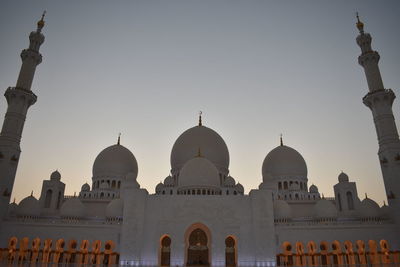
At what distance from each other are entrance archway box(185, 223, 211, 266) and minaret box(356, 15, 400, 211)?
47.0 ft

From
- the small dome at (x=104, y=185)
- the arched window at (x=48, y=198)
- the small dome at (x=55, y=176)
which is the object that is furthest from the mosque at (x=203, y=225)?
the small dome at (x=104, y=185)

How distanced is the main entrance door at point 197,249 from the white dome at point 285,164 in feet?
39.0

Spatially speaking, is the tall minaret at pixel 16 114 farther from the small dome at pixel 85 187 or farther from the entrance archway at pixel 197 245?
the entrance archway at pixel 197 245

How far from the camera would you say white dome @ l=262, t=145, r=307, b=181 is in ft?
108

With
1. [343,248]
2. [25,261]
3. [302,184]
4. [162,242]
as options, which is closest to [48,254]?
[25,261]

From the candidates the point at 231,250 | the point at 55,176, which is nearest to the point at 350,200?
the point at 231,250

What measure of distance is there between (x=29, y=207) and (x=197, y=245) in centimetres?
1405

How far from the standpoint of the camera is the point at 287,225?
23641mm

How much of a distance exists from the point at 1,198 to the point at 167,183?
1365 centimetres

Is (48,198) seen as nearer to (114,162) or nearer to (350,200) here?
(114,162)

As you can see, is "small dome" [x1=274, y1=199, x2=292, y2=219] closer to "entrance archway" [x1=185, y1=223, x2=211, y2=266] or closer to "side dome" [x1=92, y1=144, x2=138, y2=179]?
"entrance archway" [x1=185, y1=223, x2=211, y2=266]

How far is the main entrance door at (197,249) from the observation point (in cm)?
2277

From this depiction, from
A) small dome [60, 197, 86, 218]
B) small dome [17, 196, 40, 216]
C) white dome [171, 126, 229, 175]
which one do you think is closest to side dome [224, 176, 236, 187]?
white dome [171, 126, 229, 175]

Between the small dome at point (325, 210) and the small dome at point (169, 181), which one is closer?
the small dome at point (325, 210)
